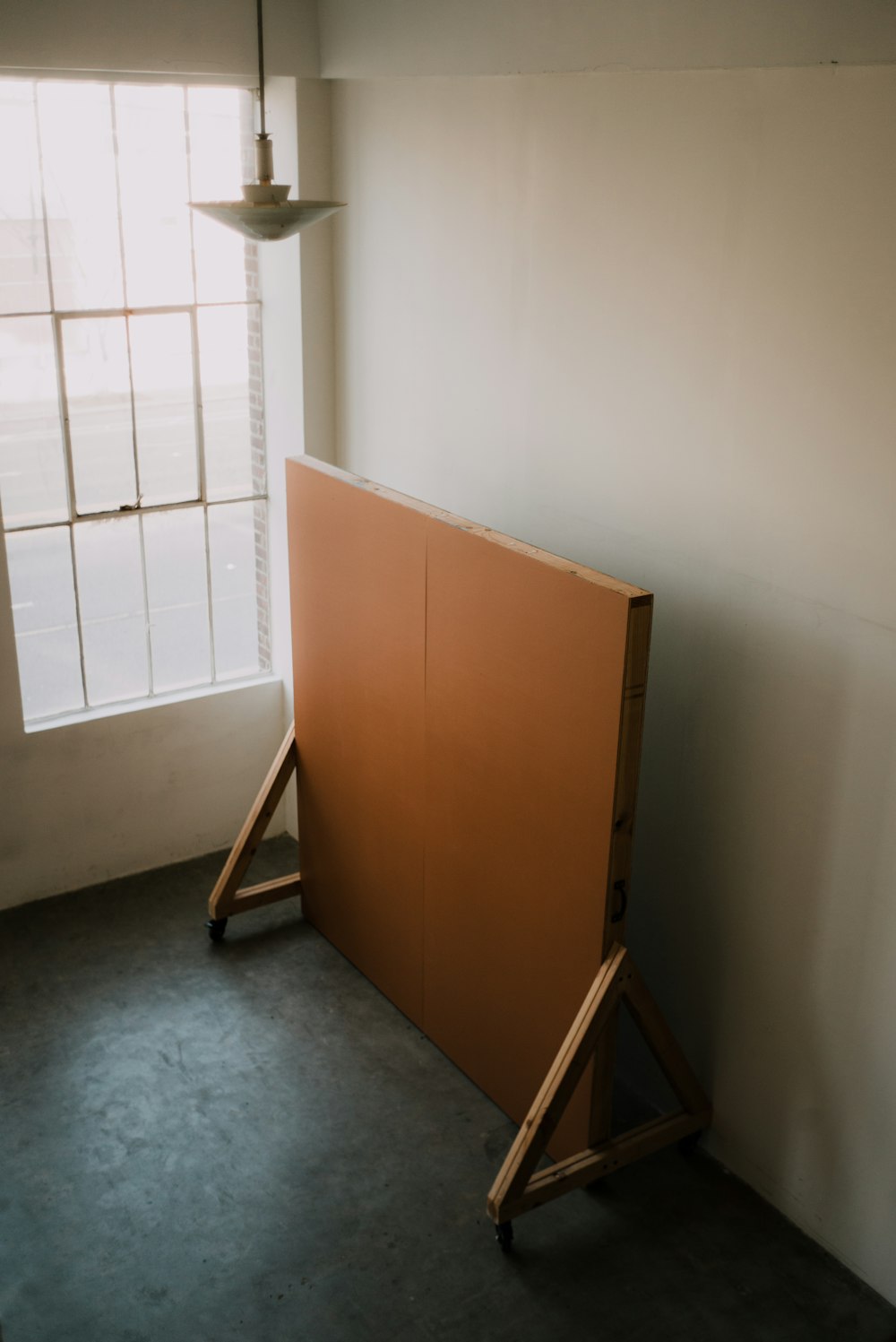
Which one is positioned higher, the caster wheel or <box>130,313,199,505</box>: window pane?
<box>130,313,199,505</box>: window pane

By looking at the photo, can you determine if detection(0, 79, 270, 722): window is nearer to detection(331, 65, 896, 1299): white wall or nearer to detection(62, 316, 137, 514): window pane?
detection(62, 316, 137, 514): window pane

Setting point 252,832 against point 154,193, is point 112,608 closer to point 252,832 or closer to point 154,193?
point 252,832

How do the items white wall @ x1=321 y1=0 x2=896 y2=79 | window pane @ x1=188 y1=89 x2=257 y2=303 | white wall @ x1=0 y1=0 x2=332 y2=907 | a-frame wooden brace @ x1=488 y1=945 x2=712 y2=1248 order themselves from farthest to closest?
window pane @ x1=188 y1=89 x2=257 y2=303 < white wall @ x1=0 y1=0 x2=332 y2=907 < a-frame wooden brace @ x1=488 y1=945 x2=712 y2=1248 < white wall @ x1=321 y1=0 x2=896 y2=79

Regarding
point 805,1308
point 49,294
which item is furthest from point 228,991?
point 49,294

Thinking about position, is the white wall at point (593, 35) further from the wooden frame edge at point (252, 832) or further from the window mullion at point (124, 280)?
the wooden frame edge at point (252, 832)

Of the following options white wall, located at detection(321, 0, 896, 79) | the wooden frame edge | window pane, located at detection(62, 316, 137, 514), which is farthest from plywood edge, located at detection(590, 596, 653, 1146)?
window pane, located at detection(62, 316, 137, 514)

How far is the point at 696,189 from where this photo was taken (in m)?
3.93

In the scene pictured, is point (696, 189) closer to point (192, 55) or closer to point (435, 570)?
point (435, 570)

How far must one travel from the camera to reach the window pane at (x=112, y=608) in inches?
233

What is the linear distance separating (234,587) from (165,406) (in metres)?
0.99

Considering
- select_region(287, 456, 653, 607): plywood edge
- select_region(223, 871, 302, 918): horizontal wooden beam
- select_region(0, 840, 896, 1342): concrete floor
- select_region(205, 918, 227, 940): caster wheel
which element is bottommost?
select_region(0, 840, 896, 1342): concrete floor

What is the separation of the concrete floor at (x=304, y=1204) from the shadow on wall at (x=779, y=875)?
1.19 ft

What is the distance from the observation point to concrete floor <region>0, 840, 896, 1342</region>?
3.90m

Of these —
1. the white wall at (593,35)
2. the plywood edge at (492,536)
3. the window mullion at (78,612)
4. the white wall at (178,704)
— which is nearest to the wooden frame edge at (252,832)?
the white wall at (178,704)
